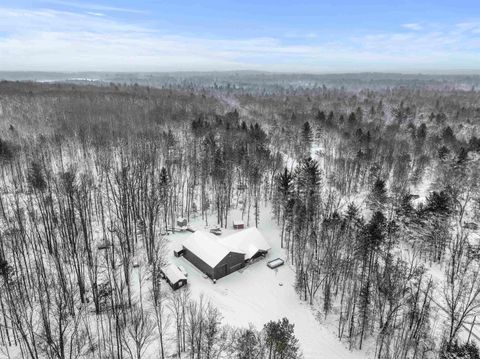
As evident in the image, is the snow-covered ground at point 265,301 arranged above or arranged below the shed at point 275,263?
below

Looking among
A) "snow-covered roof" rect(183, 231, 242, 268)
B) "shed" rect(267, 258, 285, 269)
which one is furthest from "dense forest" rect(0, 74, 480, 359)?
"snow-covered roof" rect(183, 231, 242, 268)

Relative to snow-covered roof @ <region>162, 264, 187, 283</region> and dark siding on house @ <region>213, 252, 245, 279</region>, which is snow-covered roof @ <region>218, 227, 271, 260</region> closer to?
dark siding on house @ <region>213, 252, 245, 279</region>

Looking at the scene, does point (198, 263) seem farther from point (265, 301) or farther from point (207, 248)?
point (265, 301)

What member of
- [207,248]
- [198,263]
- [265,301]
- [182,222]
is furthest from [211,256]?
[182,222]

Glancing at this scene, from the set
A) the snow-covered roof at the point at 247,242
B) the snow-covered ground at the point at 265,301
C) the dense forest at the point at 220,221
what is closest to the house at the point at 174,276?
the dense forest at the point at 220,221

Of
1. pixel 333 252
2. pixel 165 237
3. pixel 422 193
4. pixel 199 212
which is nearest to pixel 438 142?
pixel 422 193

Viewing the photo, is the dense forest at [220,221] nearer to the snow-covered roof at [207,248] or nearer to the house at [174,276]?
the house at [174,276]
